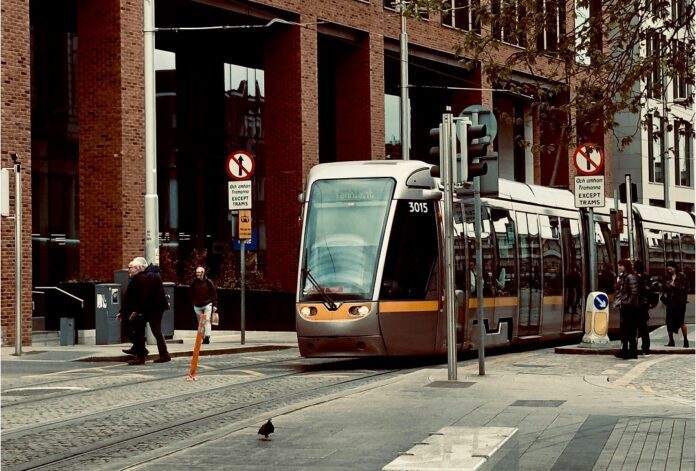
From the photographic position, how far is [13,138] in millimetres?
25547

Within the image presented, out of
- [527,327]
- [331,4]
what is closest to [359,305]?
[527,327]

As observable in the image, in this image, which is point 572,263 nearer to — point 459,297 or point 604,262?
point 604,262

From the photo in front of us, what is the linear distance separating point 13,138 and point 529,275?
32.5ft

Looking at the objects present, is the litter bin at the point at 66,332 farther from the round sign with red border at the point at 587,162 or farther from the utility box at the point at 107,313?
the round sign with red border at the point at 587,162

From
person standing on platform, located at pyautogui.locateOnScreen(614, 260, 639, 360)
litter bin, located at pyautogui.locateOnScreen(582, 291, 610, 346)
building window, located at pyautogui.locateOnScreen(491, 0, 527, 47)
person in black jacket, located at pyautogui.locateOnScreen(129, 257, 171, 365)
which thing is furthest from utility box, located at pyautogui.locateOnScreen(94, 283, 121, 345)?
building window, located at pyautogui.locateOnScreen(491, 0, 527, 47)

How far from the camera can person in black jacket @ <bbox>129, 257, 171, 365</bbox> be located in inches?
810

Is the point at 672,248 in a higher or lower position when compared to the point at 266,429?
higher

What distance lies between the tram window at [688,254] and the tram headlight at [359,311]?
18.2 m

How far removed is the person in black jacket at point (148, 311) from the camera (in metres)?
20.6

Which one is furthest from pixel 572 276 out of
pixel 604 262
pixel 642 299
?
pixel 642 299

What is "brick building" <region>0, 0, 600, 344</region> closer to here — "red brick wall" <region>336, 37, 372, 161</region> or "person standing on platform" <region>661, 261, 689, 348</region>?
"red brick wall" <region>336, 37, 372, 161</region>

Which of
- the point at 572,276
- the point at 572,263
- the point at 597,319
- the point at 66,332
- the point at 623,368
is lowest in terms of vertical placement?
the point at 623,368

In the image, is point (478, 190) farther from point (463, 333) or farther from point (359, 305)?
point (463, 333)

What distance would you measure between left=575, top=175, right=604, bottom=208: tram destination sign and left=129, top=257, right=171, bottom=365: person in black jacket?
258 inches
